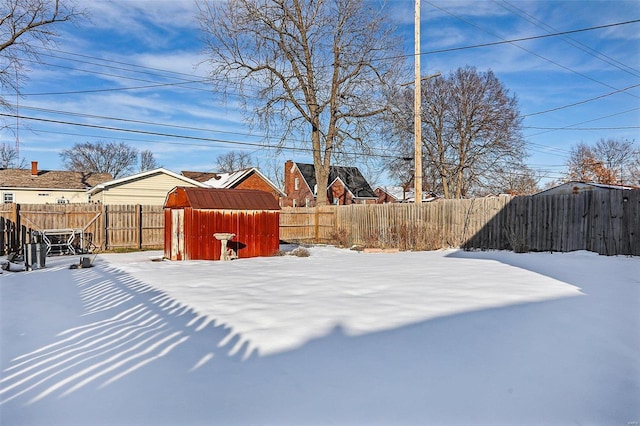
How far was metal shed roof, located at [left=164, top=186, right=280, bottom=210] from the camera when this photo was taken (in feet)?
38.5

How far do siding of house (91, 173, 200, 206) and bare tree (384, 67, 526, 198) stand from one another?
15.8 metres

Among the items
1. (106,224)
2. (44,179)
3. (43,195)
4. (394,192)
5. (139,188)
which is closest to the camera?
(106,224)

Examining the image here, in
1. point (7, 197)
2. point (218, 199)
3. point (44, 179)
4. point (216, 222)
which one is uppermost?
point (44, 179)

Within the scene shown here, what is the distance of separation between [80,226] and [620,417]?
673 inches

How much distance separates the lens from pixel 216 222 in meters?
12.0

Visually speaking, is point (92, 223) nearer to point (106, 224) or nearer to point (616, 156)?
point (106, 224)

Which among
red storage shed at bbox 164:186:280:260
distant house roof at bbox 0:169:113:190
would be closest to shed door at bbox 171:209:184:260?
red storage shed at bbox 164:186:280:260

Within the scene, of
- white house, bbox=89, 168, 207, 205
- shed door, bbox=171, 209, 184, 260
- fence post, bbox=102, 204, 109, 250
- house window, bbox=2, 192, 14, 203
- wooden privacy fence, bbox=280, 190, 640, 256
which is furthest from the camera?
house window, bbox=2, 192, 14, 203

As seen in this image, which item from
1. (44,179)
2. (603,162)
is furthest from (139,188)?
(603,162)

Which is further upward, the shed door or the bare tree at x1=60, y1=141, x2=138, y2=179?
the bare tree at x1=60, y1=141, x2=138, y2=179

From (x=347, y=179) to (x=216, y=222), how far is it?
29.5m

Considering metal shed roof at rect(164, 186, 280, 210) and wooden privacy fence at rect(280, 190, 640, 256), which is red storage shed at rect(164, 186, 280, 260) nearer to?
metal shed roof at rect(164, 186, 280, 210)

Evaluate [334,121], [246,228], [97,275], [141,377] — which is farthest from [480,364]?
[334,121]

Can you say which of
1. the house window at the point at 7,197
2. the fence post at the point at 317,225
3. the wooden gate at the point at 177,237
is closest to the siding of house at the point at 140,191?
the house window at the point at 7,197
